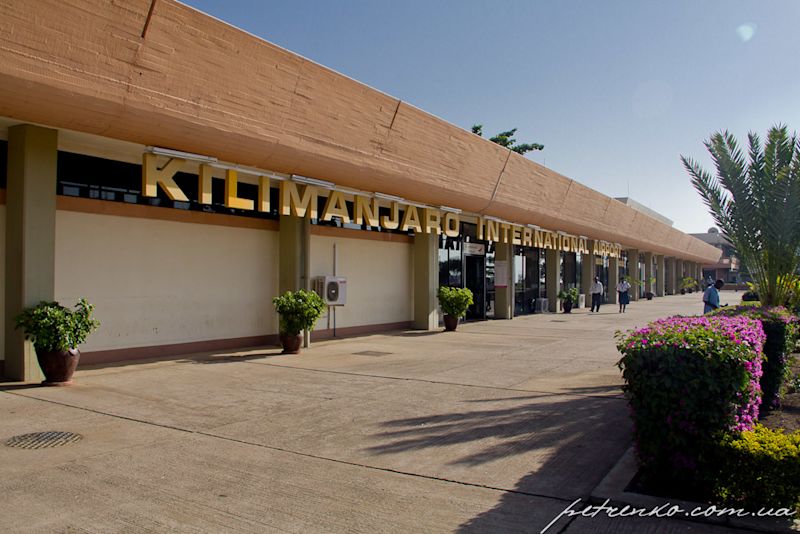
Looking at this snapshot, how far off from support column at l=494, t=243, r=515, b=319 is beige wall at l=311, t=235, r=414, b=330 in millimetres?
Answer: 5405

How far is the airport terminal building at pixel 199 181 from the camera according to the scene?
9.13 metres

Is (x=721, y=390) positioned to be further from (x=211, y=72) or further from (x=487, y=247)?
(x=487, y=247)

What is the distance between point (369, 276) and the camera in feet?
61.8

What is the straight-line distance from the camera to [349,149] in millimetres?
13797

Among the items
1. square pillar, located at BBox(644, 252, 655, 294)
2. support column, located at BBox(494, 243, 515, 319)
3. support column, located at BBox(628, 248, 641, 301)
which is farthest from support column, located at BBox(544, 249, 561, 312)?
square pillar, located at BBox(644, 252, 655, 294)

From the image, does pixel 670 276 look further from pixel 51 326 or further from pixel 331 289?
pixel 51 326

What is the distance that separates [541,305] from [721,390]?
24.3 metres

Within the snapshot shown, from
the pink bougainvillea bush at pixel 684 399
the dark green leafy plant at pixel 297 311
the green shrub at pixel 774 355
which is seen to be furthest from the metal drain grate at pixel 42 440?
the green shrub at pixel 774 355

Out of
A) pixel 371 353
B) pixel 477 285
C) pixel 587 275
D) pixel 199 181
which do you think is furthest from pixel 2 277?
pixel 587 275

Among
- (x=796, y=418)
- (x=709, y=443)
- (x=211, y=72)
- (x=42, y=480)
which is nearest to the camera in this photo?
(x=709, y=443)

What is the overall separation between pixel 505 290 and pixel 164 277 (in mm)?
14903

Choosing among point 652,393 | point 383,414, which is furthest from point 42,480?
point 652,393

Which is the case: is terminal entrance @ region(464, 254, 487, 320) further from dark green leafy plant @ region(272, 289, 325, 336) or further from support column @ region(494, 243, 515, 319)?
dark green leafy plant @ region(272, 289, 325, 336)

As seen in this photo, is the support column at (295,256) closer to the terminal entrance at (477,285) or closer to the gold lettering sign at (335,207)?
the gold lettering sign at (335,207)
